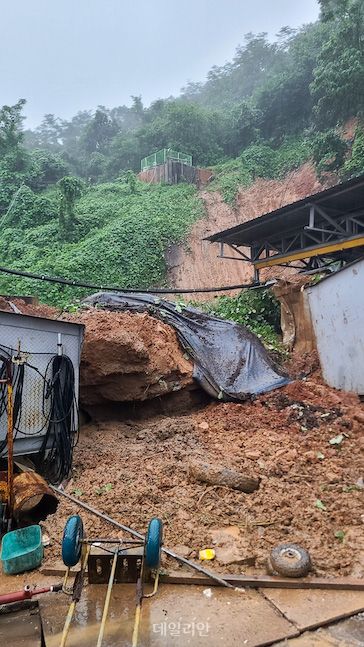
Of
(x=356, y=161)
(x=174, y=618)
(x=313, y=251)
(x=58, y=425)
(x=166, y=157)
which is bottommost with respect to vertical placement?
(x=174, y=618)

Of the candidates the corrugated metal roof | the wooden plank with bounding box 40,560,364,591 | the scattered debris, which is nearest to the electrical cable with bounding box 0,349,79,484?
the scattered debris

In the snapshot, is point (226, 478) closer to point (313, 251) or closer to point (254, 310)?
point (254, 310)

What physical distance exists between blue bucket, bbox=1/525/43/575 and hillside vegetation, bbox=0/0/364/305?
39.5 ft

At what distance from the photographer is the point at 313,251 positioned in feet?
37.9

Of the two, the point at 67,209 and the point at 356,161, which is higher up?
the point at 356,161

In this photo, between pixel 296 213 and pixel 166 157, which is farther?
pixel 166 157

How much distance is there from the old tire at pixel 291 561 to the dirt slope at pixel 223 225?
17.2m

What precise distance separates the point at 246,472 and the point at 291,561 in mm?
1616

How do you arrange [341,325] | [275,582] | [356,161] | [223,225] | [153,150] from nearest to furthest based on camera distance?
[275,582], [341,325], [356,161], [223,225], [153,150]

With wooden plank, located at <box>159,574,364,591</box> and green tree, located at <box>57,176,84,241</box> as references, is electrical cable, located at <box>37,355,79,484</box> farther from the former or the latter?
green tree, located at <box>57,176,84,241</box>

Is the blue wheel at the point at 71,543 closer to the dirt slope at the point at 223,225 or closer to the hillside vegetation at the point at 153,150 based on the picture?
the hillside vegetation at the point at 153,150

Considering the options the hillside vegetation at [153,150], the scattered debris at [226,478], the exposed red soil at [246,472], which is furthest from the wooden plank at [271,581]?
the hillside vegetation at [153,150]

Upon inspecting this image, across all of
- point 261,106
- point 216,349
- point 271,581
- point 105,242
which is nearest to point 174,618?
point 271,581

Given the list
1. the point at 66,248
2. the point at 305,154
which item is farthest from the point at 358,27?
the point at 66,248
